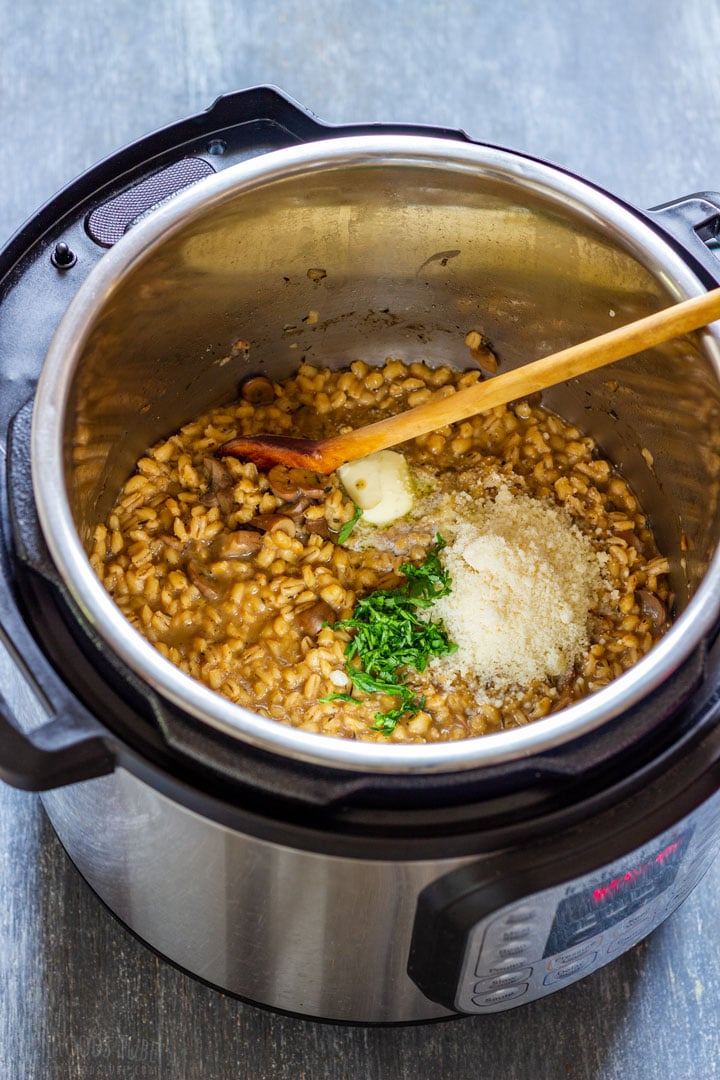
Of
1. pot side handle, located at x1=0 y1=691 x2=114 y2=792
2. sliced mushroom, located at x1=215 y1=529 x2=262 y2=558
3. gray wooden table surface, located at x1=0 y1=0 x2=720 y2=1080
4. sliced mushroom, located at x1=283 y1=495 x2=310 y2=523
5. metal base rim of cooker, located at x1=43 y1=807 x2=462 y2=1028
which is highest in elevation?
gray wooden table surface, located at x1=0 y1=0 x2=720 y2=1080

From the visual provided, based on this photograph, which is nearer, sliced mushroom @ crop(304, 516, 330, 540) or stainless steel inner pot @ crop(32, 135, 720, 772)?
stainless steel inner pot @ crop(32, 135, 720, 772)

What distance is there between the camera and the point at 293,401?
8.40 feet

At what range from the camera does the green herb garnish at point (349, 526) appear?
2.38 m

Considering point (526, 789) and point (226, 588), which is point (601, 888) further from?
point (226, 588)

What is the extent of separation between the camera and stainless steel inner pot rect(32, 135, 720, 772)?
1.64 meters

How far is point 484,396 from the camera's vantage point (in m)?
2.06

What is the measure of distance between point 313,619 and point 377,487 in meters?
0.32

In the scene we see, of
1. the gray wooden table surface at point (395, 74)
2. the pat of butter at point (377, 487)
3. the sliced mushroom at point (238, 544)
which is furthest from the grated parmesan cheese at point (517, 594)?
the gray wooden table surface at point (395, 74)

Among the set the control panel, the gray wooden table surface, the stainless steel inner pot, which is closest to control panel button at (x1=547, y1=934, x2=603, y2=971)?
the control panel

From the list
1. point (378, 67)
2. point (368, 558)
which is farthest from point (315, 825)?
point (378, 67)

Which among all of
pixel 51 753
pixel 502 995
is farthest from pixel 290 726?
pixel 502 995

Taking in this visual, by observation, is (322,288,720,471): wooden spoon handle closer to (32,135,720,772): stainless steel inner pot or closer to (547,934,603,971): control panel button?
(32,135,720,772): stainless steel inner pot

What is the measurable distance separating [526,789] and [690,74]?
7.31 ft

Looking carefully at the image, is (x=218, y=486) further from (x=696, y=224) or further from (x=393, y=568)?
(x=696, y=224)
